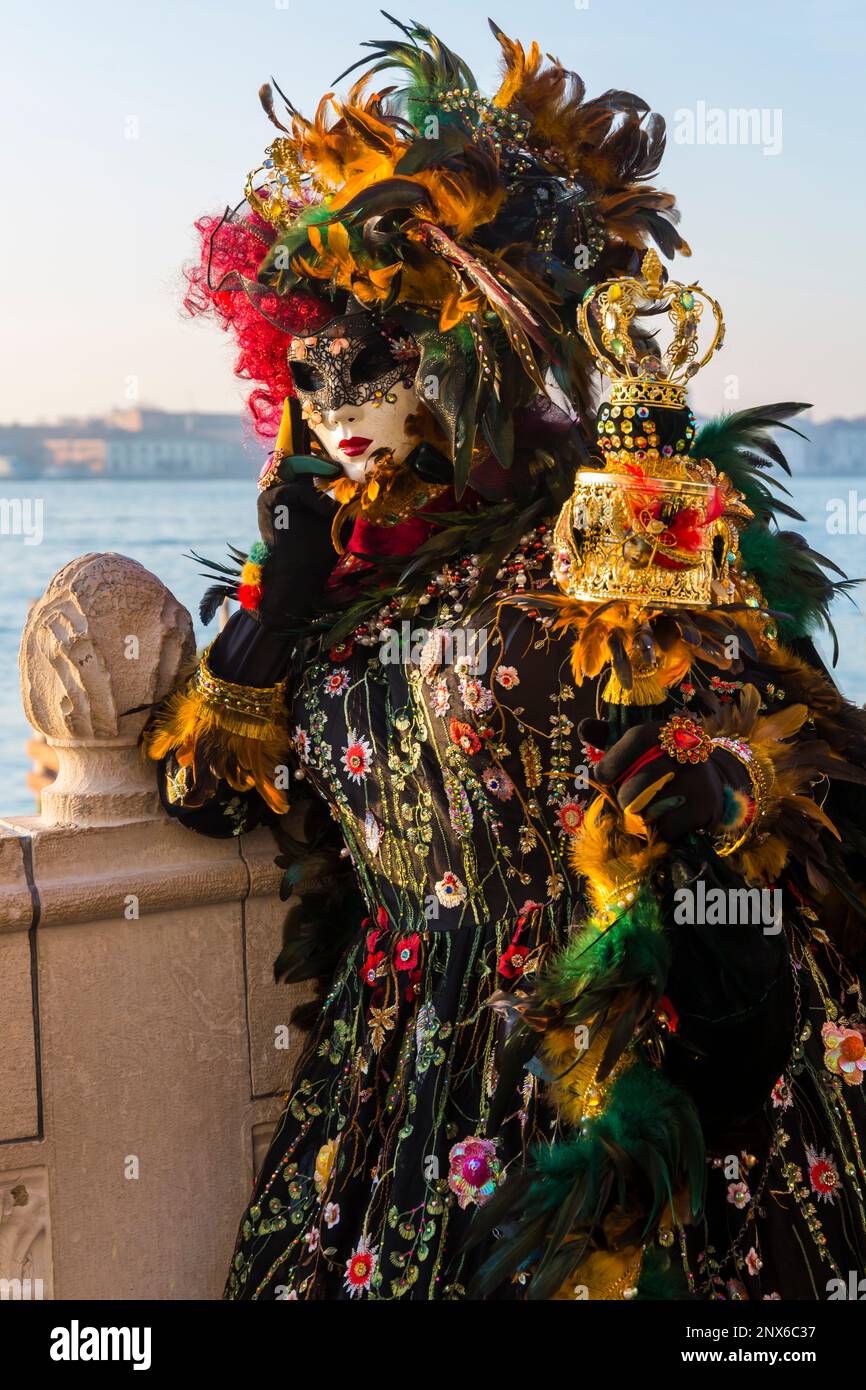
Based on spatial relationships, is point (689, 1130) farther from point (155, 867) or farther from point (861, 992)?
point (155, 867)

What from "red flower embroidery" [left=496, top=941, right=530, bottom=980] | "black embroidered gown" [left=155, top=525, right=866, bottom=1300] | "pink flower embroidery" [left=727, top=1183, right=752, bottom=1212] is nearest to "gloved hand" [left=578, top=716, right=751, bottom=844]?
"black embroidered gown" [left=155, top=525, right=866, bottom=1300]

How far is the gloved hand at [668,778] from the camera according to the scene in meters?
1.79

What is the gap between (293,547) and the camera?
2354 millimetres

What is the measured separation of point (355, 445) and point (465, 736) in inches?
18.0

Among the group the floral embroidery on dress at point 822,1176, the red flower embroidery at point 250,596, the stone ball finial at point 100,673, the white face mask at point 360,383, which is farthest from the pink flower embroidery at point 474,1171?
the white face mask at point 360,383

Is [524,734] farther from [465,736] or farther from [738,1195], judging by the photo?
[738,1195]

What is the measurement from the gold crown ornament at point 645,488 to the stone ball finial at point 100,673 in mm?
766

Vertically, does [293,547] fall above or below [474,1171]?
above

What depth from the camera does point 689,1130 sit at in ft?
6.01

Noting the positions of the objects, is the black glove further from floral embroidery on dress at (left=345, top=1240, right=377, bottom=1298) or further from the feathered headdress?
floral embroidery on dress at (left=345, top=1240, right=377, bottom=1298)

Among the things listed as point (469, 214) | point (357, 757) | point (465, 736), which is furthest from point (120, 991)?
point (469, 214)

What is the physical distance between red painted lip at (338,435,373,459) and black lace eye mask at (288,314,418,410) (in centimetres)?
5

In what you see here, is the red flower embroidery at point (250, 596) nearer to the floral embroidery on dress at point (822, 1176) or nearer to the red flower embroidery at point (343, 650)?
the red flower embroidery at point (343, 650)

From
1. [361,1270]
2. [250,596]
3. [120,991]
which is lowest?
[361,1270]
